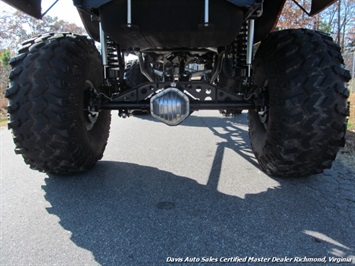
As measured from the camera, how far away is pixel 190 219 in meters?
2.56

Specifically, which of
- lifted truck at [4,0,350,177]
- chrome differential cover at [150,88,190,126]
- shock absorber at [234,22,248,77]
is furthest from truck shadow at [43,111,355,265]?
shock absorber at [234,22,248,77]

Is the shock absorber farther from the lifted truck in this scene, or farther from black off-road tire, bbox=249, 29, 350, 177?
black off-road tire, bbox=249, 29, 350, 177

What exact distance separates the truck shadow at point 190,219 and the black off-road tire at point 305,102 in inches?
13.9

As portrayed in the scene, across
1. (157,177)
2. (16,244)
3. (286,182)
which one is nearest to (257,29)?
(286,182)

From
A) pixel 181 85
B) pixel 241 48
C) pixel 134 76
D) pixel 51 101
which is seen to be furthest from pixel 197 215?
pixel 134 76

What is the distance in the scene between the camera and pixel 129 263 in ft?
6.61

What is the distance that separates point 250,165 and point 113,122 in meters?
4.13

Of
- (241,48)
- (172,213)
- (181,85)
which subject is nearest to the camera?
(172,213)

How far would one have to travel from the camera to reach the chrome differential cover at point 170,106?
9.16ft

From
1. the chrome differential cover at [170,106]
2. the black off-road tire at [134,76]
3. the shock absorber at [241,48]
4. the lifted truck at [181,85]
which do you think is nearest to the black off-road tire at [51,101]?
the lifted truck at [181,85]

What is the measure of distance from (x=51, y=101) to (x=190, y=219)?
160cm

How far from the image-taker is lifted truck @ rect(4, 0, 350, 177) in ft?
8.32

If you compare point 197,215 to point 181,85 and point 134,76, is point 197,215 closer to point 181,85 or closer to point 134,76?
point 181,85

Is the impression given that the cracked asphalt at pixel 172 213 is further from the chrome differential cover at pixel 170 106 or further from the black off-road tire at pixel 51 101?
the chrome differential cover at pixel 170 106
